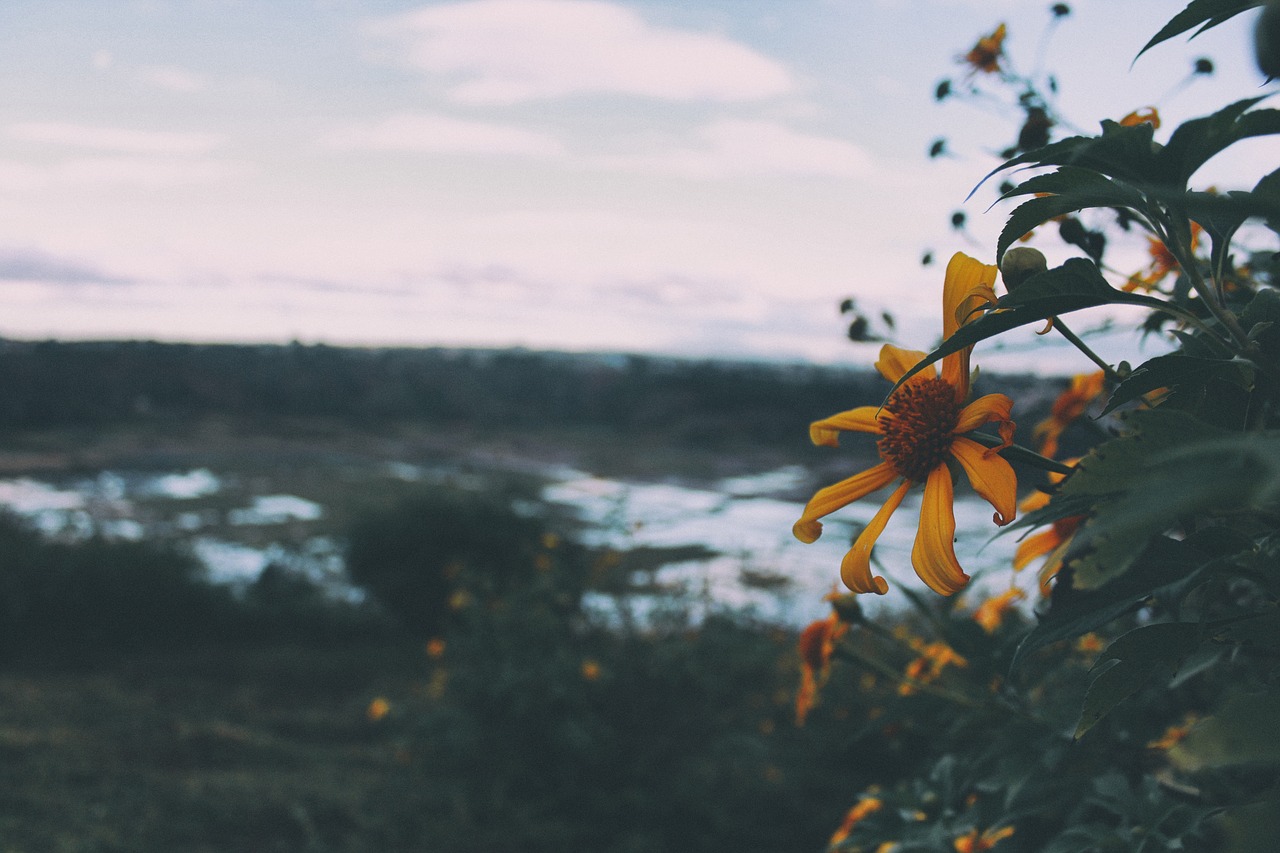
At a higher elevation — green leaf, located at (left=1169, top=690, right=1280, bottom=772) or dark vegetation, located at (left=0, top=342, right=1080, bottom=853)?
green leaf, located at (left=1169, top=690, right=1280, bottom=772)

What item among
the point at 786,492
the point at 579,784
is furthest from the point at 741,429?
the point at 579,784

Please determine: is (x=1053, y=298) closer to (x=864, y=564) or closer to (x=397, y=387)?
(x=864, y=564)

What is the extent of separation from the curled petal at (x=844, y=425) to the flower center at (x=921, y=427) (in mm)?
38

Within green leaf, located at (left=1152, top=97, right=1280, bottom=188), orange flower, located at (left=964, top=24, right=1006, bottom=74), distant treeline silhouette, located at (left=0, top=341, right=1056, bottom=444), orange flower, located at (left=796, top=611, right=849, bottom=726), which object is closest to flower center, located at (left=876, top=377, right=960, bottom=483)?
green leaf, located at (left=1152, top=97, right=1280, bottom=188)

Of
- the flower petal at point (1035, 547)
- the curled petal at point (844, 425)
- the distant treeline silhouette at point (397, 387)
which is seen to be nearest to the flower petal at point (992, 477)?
the curled petal at point (844, 425)

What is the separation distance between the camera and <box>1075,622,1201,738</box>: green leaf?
1.63ft

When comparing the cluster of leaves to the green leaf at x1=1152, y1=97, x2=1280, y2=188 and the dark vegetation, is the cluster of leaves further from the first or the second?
the dark vegetation

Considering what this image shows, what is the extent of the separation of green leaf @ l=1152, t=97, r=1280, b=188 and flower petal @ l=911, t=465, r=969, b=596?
230mm

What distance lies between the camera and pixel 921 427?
0.64 metres

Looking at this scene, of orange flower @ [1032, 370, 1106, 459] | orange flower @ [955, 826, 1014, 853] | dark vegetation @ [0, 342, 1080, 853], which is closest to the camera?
orange flower @ [955, 826, 1014, 853]

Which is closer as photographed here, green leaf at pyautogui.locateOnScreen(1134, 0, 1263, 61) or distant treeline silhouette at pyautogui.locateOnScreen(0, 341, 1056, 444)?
green leaf at pyautogui.locateOnScreen(1134, 0, 1263, 61)

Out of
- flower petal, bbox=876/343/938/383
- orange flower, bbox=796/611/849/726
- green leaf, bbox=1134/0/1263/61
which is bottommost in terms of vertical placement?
orange flower, bbox=796/611/849/726

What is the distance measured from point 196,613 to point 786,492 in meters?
10.7

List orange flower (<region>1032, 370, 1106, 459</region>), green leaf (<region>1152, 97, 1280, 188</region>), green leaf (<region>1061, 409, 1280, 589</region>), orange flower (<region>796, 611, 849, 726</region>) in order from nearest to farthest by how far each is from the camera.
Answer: green leaf (<region>1061, 409, 1280, 589</region>)
green leaf (<region>1152, 97, 1280, 188</region>)
orange flower (<region>1032, 370, 1106, 459</region>)
orange flower (<region>796, 611, 849, 726</region>)
